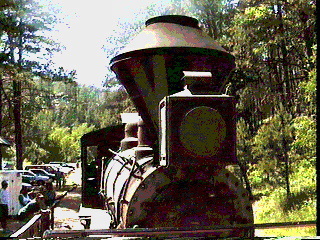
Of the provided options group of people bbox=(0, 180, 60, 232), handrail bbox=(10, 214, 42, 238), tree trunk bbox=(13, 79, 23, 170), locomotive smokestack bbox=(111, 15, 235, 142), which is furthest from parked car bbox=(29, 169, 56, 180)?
locomotive smokestack bbox=(111, 15, 235, 142)

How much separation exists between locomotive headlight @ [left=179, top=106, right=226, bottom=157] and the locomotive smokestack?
881mm

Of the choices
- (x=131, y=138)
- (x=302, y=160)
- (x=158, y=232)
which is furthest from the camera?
(x=302, y=160)

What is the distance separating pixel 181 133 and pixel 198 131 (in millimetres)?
145

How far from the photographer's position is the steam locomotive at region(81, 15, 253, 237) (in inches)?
130

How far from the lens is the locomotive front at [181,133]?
130 inches

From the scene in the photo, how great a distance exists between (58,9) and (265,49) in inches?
436

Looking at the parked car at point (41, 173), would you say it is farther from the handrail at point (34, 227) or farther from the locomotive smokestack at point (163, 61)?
the locomotive smokestack at point (163, 61)

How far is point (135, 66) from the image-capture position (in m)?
4.30

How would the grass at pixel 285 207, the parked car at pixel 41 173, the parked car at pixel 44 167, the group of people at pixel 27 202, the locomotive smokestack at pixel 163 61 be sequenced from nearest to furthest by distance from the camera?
1. the locomotive smokestack at pixel 163 61
2. the group of people at pixel 27 202
3. the grass at pixel 285 207
4. the parked car at pixel 41 173
5. the parked car at pixel 44 167

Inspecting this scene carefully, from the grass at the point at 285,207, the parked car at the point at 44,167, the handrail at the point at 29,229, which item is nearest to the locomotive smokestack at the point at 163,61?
the handrail at the point at 29,229

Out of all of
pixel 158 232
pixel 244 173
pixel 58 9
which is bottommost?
pixel 244 173

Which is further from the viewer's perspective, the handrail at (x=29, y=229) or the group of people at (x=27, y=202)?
the group of people at (x=27, y=202)

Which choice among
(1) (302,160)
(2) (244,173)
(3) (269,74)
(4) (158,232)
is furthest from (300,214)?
(4) (158,232)

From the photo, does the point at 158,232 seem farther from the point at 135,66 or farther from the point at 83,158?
the point at 83,158
